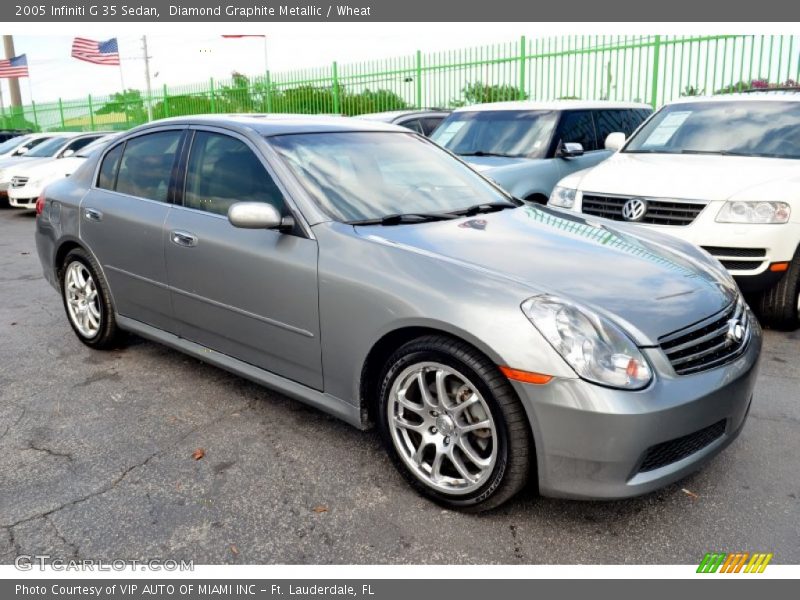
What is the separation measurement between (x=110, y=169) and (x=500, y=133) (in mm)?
4649

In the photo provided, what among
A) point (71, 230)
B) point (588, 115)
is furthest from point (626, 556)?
point (588, 115)

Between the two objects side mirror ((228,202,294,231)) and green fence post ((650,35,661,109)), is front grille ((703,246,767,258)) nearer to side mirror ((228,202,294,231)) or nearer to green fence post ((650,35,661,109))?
side mirror ((228,202,294,231))

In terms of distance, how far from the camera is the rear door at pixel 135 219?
4.08 metres

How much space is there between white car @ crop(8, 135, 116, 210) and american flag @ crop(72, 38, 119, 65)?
39.1 ft

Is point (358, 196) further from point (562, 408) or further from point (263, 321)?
point (562, 408)

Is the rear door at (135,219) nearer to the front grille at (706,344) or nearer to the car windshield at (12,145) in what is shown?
the front grille at (706,344)

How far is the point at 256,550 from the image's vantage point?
260cm

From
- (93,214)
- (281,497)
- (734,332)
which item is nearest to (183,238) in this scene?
(93,214)

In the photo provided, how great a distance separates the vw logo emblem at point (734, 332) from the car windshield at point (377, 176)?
1447 mm

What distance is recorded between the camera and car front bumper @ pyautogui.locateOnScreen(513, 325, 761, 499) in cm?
242

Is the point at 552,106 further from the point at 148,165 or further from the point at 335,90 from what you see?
the point at 335,90

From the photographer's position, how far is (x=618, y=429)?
2408mm

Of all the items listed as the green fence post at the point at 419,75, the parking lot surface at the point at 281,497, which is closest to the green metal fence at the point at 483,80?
the green fence post at the point at 419,75

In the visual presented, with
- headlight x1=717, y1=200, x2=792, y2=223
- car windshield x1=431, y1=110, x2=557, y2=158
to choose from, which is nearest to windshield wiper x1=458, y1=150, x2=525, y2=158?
car windshield x1=431, y1=110, x2=557, y2=158
